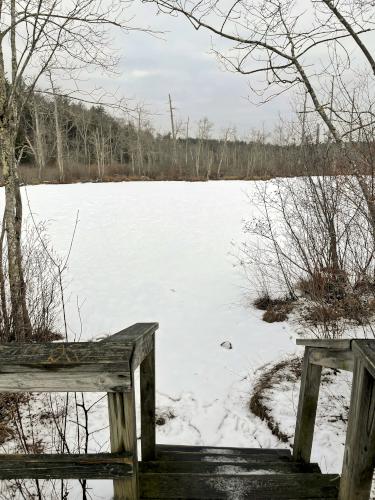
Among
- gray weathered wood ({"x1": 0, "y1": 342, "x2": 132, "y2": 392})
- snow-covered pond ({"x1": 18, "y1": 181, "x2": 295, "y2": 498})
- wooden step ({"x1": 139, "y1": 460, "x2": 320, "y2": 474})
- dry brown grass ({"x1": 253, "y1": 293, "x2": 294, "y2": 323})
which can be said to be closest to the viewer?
gray weathered wood ({"x1": 0, "y1": 342, "x2": 132, "y2": 392})

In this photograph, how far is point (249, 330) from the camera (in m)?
7.42

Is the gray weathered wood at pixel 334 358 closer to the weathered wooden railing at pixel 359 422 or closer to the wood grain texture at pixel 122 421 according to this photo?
the weathered wooden railing at pixel 359 422

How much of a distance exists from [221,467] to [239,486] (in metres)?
0.50

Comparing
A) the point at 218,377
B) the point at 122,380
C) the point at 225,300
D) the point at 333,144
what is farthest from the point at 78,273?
the point at 122,380

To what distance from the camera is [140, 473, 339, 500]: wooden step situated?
1.97 m

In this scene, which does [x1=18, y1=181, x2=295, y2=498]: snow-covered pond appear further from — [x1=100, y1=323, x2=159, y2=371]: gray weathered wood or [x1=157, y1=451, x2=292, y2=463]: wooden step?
[x1=100, y1=323, x2=159, y2=371]: gray weathered wood

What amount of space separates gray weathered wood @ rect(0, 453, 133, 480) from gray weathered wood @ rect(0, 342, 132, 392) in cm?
28

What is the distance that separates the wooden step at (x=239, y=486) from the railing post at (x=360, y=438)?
260 mm

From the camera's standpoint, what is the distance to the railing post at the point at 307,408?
2.75 metres

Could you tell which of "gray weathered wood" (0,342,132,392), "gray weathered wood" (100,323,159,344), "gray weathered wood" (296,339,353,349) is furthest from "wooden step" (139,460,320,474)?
"gray weathered wood" (0,342,132,392)

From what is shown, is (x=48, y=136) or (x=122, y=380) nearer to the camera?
(x=122, y=380)

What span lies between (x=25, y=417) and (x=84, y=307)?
15.1 feet

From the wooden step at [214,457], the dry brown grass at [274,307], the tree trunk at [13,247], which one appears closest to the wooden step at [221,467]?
the wooden step at [214,457]

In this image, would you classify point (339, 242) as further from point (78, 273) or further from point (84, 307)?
point (78, 273)
